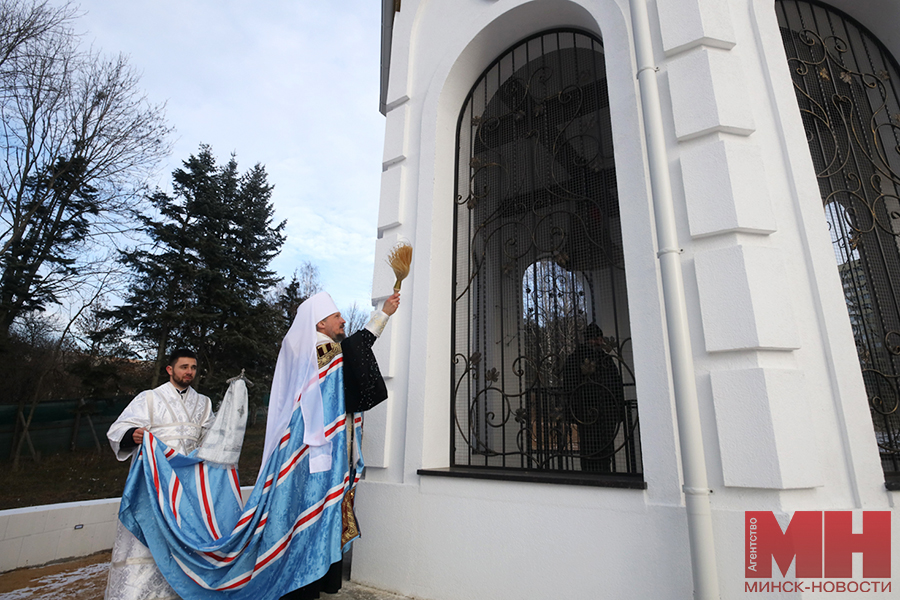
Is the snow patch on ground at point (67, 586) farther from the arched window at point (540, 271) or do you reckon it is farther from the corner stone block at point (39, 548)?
the arched window at point (540, 271)

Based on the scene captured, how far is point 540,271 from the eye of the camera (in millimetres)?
3707

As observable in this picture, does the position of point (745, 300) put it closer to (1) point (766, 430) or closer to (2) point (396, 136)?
(1) point (766, 430)

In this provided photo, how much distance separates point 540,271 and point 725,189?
1437 mm

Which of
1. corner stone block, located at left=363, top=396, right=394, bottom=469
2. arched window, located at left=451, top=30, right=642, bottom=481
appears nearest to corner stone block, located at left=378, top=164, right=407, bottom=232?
arched window, located at left=451, top=30, right=642, bottom=481

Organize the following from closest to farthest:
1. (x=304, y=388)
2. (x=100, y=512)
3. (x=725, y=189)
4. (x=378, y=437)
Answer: (x=725, y=189)
(x=304, y=388)
(x=378, y=437)
(x=100, y=512)

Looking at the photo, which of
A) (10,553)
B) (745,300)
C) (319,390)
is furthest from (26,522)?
(745,300)

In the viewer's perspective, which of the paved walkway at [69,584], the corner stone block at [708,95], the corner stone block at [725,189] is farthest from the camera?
the paved walkway at [69,584]

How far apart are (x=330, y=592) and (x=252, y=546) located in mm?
587

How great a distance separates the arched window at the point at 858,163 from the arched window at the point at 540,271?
145 centimetres

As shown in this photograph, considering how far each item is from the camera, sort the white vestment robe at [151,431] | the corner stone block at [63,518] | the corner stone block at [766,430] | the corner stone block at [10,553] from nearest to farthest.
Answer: the corner stone block at [766,430]
the white vestment robe at [151,431]
the corner stone block at [10,553]
the corner stone block at [63,518]

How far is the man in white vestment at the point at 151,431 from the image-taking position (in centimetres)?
309

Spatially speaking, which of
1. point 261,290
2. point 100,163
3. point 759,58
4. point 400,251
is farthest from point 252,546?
point 261,290

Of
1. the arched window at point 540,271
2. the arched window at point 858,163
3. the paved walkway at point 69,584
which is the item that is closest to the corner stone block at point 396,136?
the arched window at point 540,271

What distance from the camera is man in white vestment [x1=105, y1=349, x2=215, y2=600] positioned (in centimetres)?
309
